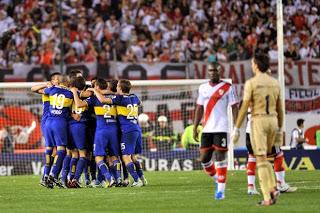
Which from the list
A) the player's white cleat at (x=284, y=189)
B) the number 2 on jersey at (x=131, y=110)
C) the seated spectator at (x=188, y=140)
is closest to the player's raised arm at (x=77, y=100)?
the number 2 on jersey at (x=131, y=110)

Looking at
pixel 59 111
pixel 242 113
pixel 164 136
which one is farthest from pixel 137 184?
pixel 164 136

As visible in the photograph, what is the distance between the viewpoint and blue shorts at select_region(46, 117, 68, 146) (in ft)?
72.7

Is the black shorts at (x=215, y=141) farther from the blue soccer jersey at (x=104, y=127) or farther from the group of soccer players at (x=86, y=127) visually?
the blue soccer jersey at (x=104, y=127)

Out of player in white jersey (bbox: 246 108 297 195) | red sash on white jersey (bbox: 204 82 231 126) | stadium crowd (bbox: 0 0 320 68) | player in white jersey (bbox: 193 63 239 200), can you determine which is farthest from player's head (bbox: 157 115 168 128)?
red sash on white jersey (bbox: 204 82 231 126)

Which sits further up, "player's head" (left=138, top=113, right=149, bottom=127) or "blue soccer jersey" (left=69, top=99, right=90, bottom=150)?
"player's head" (left=138, top=113, right=149, bottom=127)

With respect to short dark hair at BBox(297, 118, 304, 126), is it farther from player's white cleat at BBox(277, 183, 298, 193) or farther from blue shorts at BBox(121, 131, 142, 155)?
player's white cleat at BBox(277, 183, 298, 193)

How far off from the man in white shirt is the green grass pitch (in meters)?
7.59

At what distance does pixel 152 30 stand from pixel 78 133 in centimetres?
1543

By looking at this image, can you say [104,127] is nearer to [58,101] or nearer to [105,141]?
[105,141]

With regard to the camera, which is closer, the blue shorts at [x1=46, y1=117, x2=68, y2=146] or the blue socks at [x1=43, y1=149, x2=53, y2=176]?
the blue shorts at [x1=46, y1=117, x2=68, y2=146]

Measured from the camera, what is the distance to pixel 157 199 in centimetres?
1817

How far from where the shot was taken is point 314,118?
33.5 meters

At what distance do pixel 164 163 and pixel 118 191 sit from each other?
443 inches

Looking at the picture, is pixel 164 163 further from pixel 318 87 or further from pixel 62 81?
pixel 62 81
